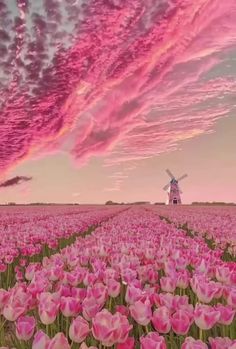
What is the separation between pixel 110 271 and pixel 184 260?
138cm

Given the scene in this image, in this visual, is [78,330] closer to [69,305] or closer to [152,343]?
[152,343]

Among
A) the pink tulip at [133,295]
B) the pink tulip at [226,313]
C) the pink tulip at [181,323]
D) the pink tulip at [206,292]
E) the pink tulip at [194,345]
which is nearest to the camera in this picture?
the pink tulip at [194,345]

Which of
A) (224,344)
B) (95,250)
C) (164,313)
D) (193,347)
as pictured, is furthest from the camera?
(95,250)

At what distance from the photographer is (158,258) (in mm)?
7066

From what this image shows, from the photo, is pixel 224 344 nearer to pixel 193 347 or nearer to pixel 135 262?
pixel 193 347

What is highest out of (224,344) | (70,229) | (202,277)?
(70,229)

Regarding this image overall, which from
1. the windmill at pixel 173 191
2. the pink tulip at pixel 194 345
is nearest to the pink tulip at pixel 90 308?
the pink tulip at pixel 194 345

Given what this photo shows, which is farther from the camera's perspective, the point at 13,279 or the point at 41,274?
→ the point at 13,279

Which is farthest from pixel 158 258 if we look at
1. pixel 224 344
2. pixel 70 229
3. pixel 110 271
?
pixel 70 229

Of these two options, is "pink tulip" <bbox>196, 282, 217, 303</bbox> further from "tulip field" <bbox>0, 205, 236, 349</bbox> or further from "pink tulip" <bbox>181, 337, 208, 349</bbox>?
"pink tulip" <bbox>181, 337, 208, 349</bbox>

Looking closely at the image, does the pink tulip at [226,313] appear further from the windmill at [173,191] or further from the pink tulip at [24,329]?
the windmill at [173,191]

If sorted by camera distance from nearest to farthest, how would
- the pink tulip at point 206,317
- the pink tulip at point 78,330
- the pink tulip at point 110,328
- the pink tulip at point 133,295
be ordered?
1. the pink tulip at point 110,328
2. the pink tulip at point 78,330
3. the pink tulip at point 206,317
4. the pink tulip at point 133,295

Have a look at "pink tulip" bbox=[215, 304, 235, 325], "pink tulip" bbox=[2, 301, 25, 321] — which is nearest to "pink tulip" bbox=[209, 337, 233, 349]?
"pink tulip" bbox=[215, 304, 235, 325]

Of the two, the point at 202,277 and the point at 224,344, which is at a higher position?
the point at 202,277
